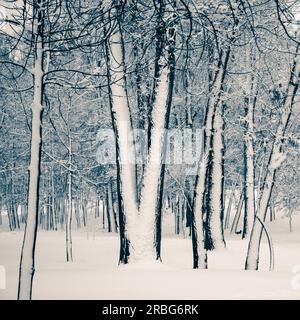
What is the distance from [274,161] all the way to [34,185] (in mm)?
6264

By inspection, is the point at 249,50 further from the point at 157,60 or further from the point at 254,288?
the point at 254,288

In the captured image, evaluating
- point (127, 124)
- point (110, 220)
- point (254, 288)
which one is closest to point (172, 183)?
point (110, 220)

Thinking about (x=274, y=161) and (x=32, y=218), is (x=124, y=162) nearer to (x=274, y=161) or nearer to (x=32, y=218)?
(x=274, y=161)

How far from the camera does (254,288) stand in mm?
7441

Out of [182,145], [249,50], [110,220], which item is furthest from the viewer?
[110,220]

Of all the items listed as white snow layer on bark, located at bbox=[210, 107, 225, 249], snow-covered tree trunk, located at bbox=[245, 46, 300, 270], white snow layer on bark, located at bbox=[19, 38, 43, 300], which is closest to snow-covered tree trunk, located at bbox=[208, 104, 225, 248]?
white snow layer on bark, located at bbox=[210, 107, 225, 249]

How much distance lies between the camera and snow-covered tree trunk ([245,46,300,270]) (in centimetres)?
1112

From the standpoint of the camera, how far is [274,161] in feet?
37.5

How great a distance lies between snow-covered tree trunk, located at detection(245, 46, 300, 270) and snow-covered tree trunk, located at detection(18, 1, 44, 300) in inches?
228

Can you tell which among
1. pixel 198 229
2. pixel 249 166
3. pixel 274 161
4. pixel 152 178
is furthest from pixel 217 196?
pixel 152 178

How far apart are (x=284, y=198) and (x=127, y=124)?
88.0ft

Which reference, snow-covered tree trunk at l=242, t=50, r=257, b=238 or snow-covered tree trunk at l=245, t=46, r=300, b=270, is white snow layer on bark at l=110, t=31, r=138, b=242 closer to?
snow-covered tree trunk at l=245, t=46, r=300, b=270

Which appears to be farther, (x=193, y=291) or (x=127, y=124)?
(x=127, y=124)

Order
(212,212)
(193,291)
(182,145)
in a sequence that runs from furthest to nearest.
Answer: (182,145) → (212,212) → (193,291)
